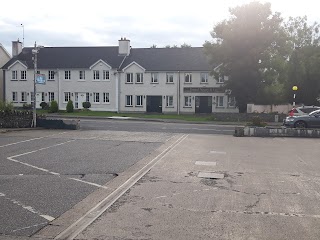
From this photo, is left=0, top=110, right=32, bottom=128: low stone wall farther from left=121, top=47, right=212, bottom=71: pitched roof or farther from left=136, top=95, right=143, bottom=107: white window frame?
left=121, top=47, right=212, bottom=71: pitched roof

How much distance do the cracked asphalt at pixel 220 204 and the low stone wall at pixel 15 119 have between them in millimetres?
16208

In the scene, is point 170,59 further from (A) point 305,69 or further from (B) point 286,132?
(B) point 286,132

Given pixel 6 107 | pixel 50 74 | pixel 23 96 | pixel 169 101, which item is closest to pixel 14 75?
pixel 23 96

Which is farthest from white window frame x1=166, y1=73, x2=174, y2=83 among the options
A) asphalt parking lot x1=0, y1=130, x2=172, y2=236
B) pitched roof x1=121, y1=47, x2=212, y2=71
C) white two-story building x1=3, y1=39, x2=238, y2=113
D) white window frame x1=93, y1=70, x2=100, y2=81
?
asphalt parking lot x1=0, y1=130, x2=172, y2=236

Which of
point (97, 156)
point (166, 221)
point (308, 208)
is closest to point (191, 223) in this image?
point (166, 221)

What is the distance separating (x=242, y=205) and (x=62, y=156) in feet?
27.8

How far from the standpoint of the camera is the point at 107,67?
54.5 meters

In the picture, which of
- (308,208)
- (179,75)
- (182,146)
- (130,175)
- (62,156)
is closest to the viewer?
(308,208)

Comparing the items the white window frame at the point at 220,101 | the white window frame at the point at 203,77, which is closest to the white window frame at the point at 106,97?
the white window frame at the point at 203,77

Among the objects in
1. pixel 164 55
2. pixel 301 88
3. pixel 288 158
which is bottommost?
pixel 288 158

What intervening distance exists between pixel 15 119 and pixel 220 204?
73.5ft

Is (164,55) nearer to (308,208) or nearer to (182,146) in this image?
(182,146)

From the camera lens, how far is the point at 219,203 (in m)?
8.73

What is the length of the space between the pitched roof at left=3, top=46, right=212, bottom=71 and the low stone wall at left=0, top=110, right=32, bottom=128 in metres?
26.7
